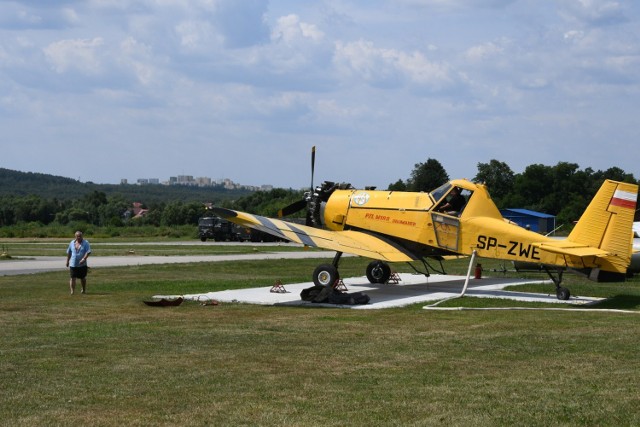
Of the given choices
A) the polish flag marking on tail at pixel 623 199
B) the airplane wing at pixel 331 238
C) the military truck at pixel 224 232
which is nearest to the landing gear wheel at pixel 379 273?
the airplane wing at pixel 331 238

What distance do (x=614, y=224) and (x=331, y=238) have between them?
21.2 ft

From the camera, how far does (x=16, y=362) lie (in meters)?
11.3

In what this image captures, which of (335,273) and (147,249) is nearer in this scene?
(335,273)

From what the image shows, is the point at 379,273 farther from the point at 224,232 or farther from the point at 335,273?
the point at 224,232

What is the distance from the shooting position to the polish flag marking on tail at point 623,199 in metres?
18.8

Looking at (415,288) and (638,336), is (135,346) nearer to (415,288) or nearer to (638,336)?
(638,336)

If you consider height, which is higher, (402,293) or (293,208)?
(293,208)

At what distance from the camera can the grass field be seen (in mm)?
8422

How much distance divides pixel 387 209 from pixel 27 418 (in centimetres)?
1485

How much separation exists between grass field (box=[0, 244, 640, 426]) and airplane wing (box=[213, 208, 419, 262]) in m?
2.32

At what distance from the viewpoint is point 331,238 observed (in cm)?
2128

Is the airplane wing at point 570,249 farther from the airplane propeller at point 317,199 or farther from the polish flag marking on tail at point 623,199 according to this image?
the airplane propeller at point 317,199

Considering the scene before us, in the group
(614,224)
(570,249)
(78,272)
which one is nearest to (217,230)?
(78,272)

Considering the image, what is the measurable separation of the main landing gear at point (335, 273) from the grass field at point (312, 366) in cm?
222
